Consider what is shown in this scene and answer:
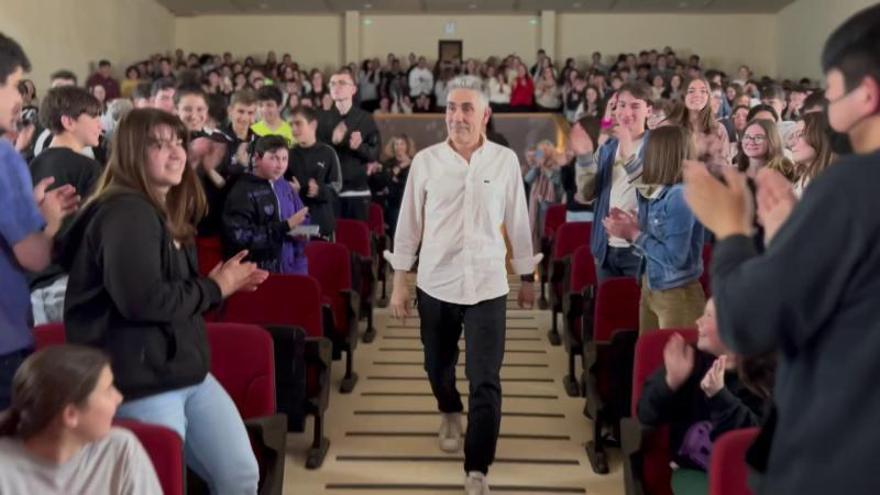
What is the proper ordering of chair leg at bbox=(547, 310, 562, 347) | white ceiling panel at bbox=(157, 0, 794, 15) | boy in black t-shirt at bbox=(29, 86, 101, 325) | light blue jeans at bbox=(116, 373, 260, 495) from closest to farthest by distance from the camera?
light blue jeans at bbox=(116, 373, 260, 495) → boy in black t-shirt at bbox=(29, 86, 101, 325) → chair leg at bbox=(547, 310, 562, 347) → white ceiling panel at bbox=(157, 0, 794, 15)

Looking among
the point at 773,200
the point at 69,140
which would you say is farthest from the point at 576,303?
the point at 773,200

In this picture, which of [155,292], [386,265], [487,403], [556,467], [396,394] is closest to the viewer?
[155,292]

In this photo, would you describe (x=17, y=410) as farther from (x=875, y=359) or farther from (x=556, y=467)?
(x=556, y=467)

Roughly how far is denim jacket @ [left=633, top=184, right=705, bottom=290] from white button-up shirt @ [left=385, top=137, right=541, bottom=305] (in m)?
0.48

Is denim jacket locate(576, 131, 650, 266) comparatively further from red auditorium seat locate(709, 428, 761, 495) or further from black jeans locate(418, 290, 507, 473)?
red auditorium seat locate(709, 428, 761, 495)

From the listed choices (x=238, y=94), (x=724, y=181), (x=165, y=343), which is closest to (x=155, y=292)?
(x=165, y=343)

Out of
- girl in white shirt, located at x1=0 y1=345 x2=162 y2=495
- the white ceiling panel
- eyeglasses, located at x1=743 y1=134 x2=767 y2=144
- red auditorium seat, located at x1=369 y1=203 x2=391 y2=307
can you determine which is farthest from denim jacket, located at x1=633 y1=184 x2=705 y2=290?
the white ceiling panel

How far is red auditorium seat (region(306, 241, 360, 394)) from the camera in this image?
461 cm

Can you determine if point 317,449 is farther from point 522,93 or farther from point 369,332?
point 522,93

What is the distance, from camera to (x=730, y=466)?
1.90m

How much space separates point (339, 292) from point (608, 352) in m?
1.58

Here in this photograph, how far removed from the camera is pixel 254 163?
13.9 ft

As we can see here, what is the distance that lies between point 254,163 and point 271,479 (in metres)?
1.97

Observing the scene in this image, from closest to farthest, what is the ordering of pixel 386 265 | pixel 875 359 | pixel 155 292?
pixel 875 359 → pixel 155 292 → pixel 386 265
